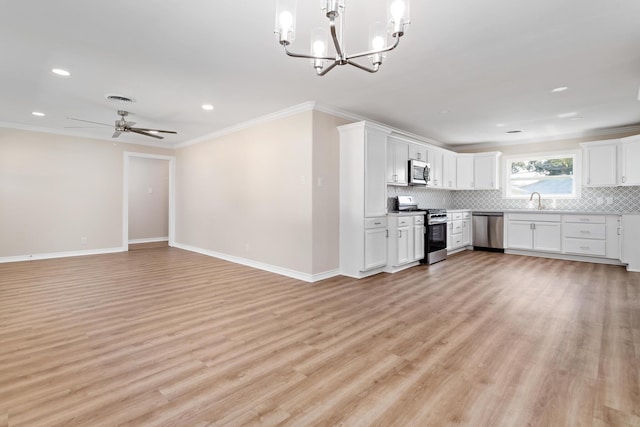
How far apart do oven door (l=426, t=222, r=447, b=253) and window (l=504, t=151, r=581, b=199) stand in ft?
7.78

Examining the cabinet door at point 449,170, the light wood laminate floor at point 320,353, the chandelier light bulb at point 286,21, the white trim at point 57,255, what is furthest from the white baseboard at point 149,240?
the chandelier light bulb at point 286,21

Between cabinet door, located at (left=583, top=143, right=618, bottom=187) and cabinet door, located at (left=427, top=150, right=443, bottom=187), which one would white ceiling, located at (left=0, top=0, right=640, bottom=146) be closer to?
cabinet door, located at (left=583, top=143, right=618, bottom=187)

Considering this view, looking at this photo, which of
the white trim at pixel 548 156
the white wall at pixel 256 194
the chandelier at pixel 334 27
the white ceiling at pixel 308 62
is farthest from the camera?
the white trim at pixel 548 156

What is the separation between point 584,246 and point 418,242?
3144 millimetres

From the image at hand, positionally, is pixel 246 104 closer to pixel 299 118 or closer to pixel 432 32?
pixel 299 118

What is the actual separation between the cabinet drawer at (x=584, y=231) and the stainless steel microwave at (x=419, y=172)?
2.70 m

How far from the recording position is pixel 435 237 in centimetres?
566

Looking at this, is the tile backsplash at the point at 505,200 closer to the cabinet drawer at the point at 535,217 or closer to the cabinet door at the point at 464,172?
the cabinet door at the point at 464,172

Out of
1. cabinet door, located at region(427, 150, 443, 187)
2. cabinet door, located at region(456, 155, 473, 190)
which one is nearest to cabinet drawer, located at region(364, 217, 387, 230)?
cabinet door, located at region(427, 150, 443, 187)

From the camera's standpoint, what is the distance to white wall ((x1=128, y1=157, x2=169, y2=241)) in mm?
8297

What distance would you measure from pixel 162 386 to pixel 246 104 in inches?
142

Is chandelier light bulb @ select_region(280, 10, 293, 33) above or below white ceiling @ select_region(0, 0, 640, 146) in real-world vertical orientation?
below

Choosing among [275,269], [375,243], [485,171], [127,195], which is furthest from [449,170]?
[127,195]

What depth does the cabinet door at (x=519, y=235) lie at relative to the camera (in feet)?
20.6
